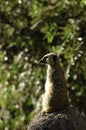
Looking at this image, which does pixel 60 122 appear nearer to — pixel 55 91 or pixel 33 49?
pixel 55 91

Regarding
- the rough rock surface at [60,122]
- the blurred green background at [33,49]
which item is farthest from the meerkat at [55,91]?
the blurred green background at [33,49]

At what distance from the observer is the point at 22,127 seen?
316 inches

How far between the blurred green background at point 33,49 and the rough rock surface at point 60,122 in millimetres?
2915

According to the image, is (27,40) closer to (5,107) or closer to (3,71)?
(3,71)

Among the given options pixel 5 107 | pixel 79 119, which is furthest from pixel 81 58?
pixel 79 119

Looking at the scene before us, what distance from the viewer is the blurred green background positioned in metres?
7.42

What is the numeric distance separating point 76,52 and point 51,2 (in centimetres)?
135

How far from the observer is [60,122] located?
13.6 ft

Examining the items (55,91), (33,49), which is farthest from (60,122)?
(33,49)

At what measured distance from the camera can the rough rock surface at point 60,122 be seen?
4133mm

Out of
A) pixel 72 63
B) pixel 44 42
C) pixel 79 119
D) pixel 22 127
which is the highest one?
pixel 44 42

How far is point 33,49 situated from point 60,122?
4489 millimetres

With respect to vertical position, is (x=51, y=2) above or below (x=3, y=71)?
above

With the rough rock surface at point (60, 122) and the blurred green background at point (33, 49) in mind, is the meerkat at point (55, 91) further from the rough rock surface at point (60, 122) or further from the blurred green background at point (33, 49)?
the blurred green background at point (33, 49)
